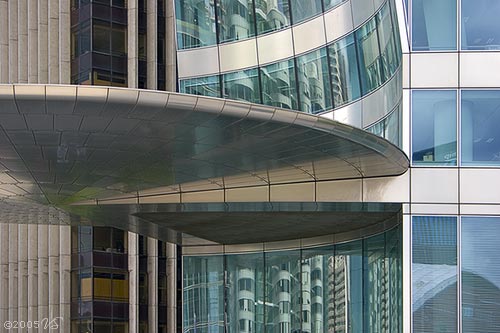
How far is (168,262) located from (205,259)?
2491 cm

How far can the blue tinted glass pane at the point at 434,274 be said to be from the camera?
23.3 m

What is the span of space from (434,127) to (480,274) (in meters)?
3.54

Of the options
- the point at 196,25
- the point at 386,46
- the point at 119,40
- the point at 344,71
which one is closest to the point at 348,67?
the point at 344,71

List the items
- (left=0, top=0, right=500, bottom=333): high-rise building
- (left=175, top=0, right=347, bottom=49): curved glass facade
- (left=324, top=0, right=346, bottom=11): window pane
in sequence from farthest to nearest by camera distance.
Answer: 1. (left=175, top=0, right=347, bottom=49): curved glass facade
2. (left=324, top=0, right=346, bottom=11): window pane
3. (left=0, top=0, right=500, bottom=333): high-rise building

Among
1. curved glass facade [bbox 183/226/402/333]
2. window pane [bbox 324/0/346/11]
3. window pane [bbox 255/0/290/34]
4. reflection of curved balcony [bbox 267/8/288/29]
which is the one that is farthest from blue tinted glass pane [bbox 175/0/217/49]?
curved glass facade [bbox 183/226/402/333]

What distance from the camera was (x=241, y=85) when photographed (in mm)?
25469

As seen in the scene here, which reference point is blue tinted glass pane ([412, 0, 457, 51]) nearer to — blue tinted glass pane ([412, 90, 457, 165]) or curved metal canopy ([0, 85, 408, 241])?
blue tinted glass pane ([412, 90, 457, 165])

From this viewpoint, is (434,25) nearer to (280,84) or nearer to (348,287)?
(280,84)

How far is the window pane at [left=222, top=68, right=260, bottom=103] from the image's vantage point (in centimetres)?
2533

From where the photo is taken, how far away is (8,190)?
80.1 feet

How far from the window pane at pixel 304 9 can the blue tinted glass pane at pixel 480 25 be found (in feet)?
11.3

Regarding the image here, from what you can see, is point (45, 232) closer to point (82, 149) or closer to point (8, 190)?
point (8, 190)

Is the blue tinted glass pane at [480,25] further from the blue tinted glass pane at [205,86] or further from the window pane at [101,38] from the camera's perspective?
the window pane at [101,38]

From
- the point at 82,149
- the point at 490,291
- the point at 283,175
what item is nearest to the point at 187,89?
the point at 283,175
